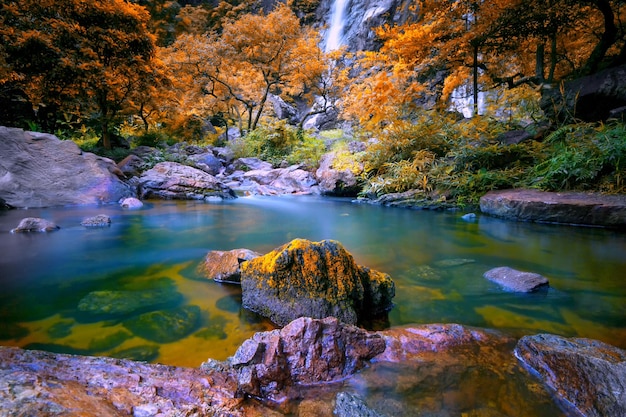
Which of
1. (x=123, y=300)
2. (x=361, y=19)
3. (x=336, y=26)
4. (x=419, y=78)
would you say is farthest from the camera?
(x=336, y=26)

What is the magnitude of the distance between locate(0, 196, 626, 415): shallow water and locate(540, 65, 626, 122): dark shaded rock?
4.55 m

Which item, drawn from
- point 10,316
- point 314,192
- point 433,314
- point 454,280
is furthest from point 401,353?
point 314,192

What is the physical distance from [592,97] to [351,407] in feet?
34.1

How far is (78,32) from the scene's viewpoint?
8.82m

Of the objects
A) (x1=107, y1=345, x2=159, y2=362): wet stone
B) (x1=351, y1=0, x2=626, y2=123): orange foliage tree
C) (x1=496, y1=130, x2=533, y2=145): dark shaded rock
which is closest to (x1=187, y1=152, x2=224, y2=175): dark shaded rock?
(x1=351, y1=0, x2=626, y2=123): orange foliage tree

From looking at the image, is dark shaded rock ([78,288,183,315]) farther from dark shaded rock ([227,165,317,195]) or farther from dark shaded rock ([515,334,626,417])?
dark shaded rock ([227,165,317,195])

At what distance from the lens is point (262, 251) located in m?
4.12

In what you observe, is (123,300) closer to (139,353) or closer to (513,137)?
(139,353)

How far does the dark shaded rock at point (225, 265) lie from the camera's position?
300cm

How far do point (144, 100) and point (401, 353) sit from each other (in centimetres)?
1297

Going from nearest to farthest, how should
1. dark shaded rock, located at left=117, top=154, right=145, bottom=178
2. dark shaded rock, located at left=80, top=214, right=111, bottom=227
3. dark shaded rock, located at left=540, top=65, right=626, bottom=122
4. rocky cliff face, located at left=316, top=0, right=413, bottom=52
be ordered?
dark shaded rock, located at left=80, top=214, right=111, bottom=227 < dark shaded rock, located at left=540, top=65, right=626, bottom=122 < dark shaded rock, located at left=117, top=154, right=145, bottom=178 < rocky cliff face, located at left=316, top=0, right=413, bottom=52

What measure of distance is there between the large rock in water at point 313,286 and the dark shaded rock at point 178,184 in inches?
303

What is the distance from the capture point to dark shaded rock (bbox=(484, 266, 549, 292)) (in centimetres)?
283

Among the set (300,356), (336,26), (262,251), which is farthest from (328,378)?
(336,26)
